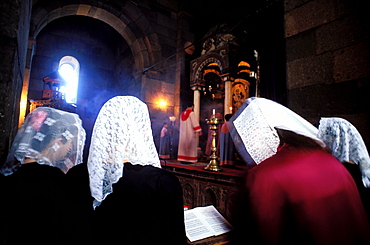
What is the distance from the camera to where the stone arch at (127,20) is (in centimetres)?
769

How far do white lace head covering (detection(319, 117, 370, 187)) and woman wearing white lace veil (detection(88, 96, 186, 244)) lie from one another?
1.38 meters

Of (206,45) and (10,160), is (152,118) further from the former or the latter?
(10,160)

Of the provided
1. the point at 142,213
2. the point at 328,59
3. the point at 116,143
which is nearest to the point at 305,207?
the point at 142,213

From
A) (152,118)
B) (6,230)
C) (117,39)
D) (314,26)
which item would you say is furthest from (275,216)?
(117,39)

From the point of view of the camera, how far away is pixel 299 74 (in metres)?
3.37

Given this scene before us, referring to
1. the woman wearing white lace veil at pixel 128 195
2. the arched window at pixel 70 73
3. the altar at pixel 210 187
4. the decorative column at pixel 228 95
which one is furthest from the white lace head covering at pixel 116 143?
the arched window at pixel 70 73

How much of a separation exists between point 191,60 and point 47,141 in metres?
8.96

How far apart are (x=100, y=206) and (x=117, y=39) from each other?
42.5 feet

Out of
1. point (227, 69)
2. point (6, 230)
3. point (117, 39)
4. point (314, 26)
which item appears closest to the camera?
point (6, 230)

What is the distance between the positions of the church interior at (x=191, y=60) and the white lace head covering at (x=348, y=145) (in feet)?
4.49

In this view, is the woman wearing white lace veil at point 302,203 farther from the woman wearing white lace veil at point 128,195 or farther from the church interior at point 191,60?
the church interior at point 191,60

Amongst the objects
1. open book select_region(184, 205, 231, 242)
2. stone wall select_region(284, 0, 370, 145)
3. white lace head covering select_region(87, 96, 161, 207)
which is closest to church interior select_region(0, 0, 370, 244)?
stone wall select_region(284, 0, 370, 145)

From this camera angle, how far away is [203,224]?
1601 millimetres

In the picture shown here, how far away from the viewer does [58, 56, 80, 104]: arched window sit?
37.6 ft
